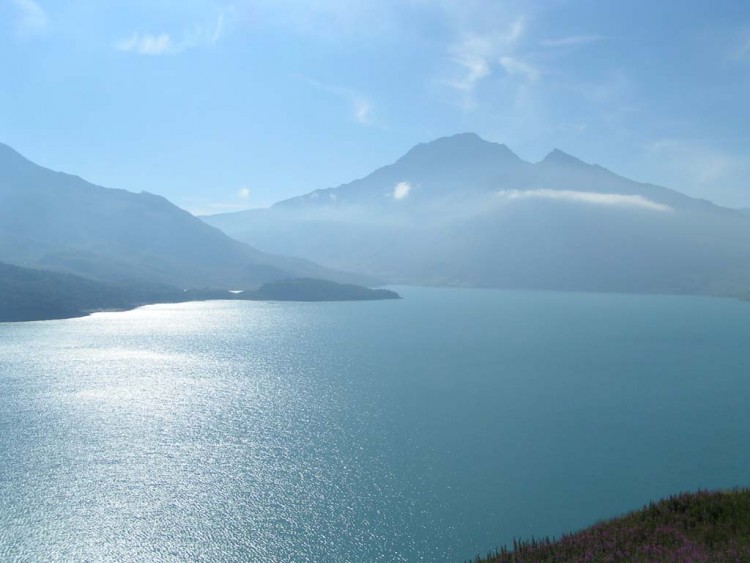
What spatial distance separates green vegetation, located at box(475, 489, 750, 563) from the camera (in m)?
26.7

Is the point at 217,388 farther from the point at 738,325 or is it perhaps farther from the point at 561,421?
the point at 738,325

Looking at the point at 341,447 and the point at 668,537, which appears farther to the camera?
the point at 341,447

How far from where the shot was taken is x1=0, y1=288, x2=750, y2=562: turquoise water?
41875 millimetres

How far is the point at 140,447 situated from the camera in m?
60.2

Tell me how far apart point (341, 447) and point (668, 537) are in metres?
36.4

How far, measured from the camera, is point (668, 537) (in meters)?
29.7

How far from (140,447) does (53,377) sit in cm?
4536

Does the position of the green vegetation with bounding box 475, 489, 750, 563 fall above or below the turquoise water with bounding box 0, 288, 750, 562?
above

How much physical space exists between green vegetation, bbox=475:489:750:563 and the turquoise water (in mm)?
9839

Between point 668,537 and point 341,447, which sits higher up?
point 668,537

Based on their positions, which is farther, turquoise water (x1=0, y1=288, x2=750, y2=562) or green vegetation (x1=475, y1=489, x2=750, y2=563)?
turquoise water (x1=0, y1=288, x2=750, y2=562)

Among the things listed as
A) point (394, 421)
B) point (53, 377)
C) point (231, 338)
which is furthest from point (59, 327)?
point (394, 421)

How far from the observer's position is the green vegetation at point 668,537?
1049 inches

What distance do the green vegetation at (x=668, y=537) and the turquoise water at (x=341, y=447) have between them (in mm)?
9839
